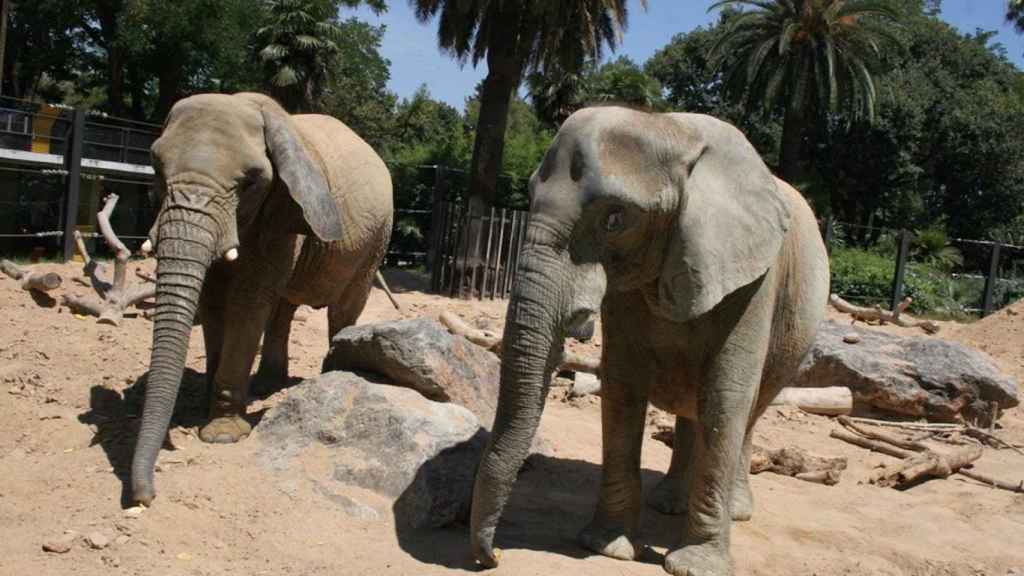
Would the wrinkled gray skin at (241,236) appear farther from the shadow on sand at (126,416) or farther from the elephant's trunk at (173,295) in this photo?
the shadow on sand at (126,416)

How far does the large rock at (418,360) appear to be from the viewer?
618cm

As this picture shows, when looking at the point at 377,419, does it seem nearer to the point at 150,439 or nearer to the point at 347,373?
the point at 347,373

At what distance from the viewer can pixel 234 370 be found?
5.86m

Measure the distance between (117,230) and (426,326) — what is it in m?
18.6

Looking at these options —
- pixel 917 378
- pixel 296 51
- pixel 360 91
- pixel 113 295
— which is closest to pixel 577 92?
pixel 360 91

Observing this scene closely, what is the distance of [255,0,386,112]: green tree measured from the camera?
2717 centimetres

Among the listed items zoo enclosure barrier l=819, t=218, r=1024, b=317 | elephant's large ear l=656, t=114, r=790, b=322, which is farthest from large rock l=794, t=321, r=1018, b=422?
zoo enclosure barrier l=819, t=218, r=1024, b=317

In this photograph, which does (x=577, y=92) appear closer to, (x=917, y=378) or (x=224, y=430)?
(x=917, y=378)

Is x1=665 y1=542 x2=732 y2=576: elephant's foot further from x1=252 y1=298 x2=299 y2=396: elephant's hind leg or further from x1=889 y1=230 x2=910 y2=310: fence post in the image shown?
x1=889 y1=230 x2=910 y2=310: fence post

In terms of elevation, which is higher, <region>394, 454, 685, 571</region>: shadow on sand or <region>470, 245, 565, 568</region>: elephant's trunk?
<region>470, 245, 565, 568</region>: elephant's trunk

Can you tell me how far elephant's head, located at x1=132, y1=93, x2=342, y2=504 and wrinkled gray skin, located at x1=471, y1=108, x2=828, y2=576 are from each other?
186cm

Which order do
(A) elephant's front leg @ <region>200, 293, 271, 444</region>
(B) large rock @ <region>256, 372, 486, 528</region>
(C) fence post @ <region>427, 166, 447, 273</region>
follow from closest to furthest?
(B) large rock @ <region>256, 372, 486, 528</region> → (A) elephant's front leg @ <region>200, 293, 271, 444</region> → (C) fence post @ <region>427, 166, 447, 273</region>

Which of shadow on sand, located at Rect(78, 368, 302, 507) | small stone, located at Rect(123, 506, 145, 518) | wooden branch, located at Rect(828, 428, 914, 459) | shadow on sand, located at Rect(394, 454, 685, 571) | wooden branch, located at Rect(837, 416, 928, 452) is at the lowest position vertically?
shadow on sand, located at Rect(394, 454, 685, 571)

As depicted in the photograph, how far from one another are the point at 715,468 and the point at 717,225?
3.88 feet
